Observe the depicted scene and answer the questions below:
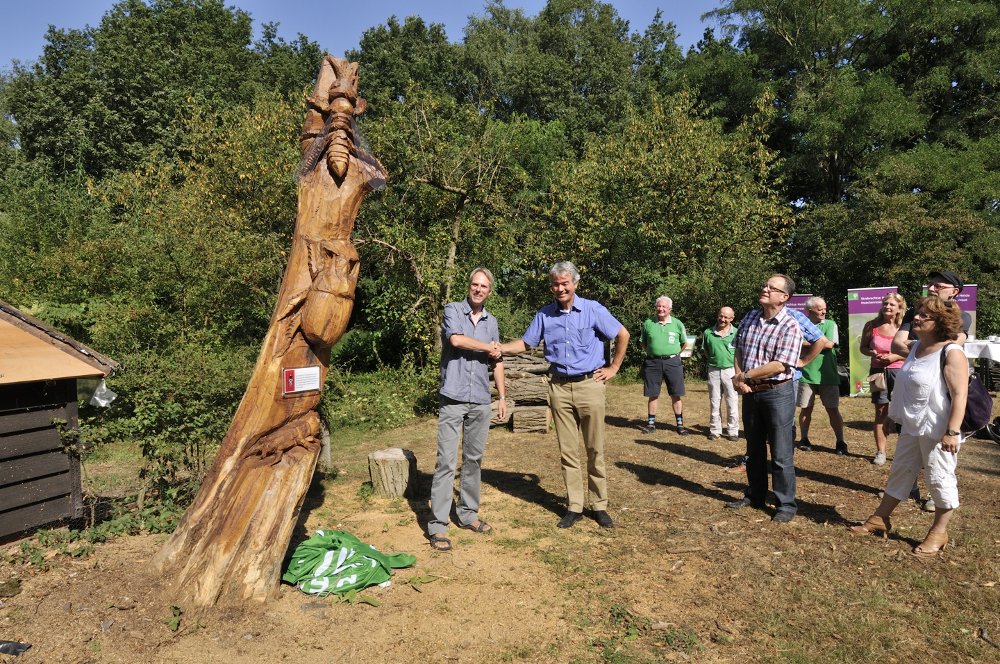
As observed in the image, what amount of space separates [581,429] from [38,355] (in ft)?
13.4

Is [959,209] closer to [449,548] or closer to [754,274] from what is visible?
[754,274]

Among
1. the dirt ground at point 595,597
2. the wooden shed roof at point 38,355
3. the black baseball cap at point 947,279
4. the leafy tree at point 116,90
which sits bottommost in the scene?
the dirt ground at point 595,597

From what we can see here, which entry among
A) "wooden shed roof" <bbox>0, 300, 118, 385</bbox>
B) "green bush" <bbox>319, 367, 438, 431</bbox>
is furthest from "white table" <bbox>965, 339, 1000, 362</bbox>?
"wooden shed roof" <bbox>0, 300, 118, 385</bbox>

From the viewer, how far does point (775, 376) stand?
4.86 metres

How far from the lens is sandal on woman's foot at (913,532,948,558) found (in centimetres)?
431

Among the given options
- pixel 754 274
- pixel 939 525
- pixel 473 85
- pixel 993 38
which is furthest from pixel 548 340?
pixel 473 85

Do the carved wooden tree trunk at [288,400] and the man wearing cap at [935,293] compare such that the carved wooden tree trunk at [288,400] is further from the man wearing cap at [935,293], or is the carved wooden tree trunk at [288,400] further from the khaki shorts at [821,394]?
the khaki shorts at [821,394]

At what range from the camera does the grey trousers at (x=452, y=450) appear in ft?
15.3

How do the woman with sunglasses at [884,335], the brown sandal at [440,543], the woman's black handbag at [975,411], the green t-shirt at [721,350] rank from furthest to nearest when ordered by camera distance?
the green t-shirt at [721,350] < the woman with sunglasses at [884,335] < the brown sandal at [440,543] < the woman's black handbag at [975,411]

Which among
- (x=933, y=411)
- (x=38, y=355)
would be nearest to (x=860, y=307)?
(x=933, y=411)

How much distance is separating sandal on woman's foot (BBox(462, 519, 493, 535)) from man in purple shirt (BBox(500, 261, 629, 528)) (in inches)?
23.4

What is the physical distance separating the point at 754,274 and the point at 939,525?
36.5ft

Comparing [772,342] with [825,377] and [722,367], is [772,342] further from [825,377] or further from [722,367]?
[722,367]

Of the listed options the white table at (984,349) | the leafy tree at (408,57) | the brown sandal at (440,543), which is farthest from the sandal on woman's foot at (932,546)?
the leafy tree at (408,57)
